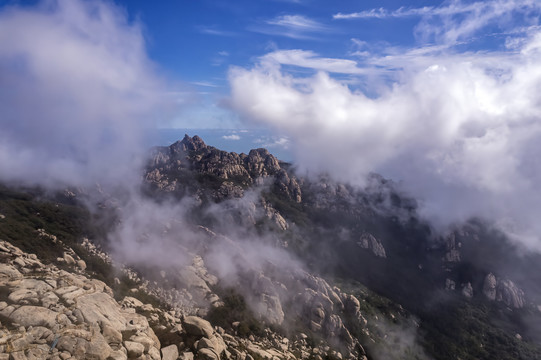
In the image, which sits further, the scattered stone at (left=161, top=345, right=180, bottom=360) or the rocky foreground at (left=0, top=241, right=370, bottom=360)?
the scattered stone at (left=161, top=345, right=180, bottom=360)

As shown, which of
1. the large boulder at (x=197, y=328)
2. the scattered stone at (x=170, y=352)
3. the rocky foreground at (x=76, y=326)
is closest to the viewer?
the rocky foreground at (x=76, y=326)

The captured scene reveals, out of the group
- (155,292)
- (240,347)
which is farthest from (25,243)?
(240,347)

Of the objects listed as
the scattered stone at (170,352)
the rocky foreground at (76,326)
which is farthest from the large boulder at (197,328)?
the scattered stone at (170,352)

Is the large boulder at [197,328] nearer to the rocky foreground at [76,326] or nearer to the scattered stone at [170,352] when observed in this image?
the rocky foreground at [76,326]

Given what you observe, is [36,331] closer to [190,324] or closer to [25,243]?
[190,324]

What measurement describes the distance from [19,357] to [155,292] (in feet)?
405

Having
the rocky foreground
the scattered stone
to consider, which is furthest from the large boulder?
the scattered stone

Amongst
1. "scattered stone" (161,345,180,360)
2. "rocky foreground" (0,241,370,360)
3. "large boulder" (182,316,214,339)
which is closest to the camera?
"rocky foreground" (0,241,370,360)

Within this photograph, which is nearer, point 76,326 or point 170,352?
point 76,326

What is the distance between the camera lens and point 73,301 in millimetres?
86812

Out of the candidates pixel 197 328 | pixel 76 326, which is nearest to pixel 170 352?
pixel 197 328

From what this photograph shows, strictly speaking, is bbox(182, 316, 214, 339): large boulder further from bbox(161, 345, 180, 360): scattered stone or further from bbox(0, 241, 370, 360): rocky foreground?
bbox(161, 345, 180, 360): scattered stone

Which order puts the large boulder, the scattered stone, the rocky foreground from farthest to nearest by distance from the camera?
1. the large boulder
2. the scattered stone
3. the rocky foreground

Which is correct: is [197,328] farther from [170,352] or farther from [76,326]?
[76,326]
